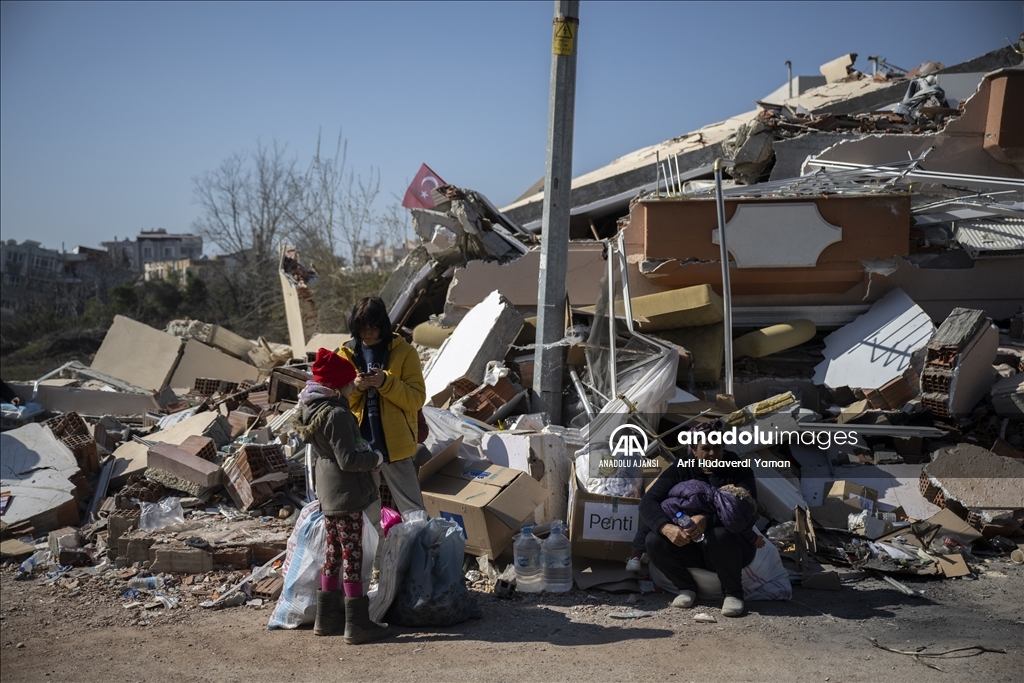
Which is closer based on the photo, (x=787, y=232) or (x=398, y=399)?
(x=398, y=399)

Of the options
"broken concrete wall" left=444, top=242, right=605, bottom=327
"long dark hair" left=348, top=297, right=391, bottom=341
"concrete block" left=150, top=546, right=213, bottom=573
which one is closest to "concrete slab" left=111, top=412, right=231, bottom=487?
"concrete block" left=150, top=546, right=213, bottom=573

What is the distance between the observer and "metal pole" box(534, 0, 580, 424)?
5773mm

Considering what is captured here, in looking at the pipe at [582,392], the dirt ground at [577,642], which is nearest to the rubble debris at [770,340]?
the pipe at [582,392]

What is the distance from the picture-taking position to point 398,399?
4129mm

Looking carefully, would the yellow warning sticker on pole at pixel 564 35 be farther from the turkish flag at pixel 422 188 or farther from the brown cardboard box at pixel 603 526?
the turkish flag at pixel 422 188

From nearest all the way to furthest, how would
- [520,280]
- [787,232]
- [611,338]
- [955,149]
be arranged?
[611,338] → [787,232] → [520,280] → [955,149]

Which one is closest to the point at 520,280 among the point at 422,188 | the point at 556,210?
the point at 556,210

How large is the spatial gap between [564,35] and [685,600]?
4.05 meters

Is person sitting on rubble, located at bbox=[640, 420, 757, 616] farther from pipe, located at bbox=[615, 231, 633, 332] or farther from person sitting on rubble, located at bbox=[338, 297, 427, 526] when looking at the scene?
pipe, located at bbox=[615, 231, 633, 332]

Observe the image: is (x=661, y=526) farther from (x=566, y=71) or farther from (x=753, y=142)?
(x=753, y=142)

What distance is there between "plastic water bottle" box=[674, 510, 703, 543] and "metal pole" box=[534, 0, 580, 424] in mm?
1933

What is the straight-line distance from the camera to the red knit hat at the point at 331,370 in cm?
381

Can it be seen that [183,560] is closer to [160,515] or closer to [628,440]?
[160,515]

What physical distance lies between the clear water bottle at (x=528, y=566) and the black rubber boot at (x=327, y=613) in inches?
43.0
